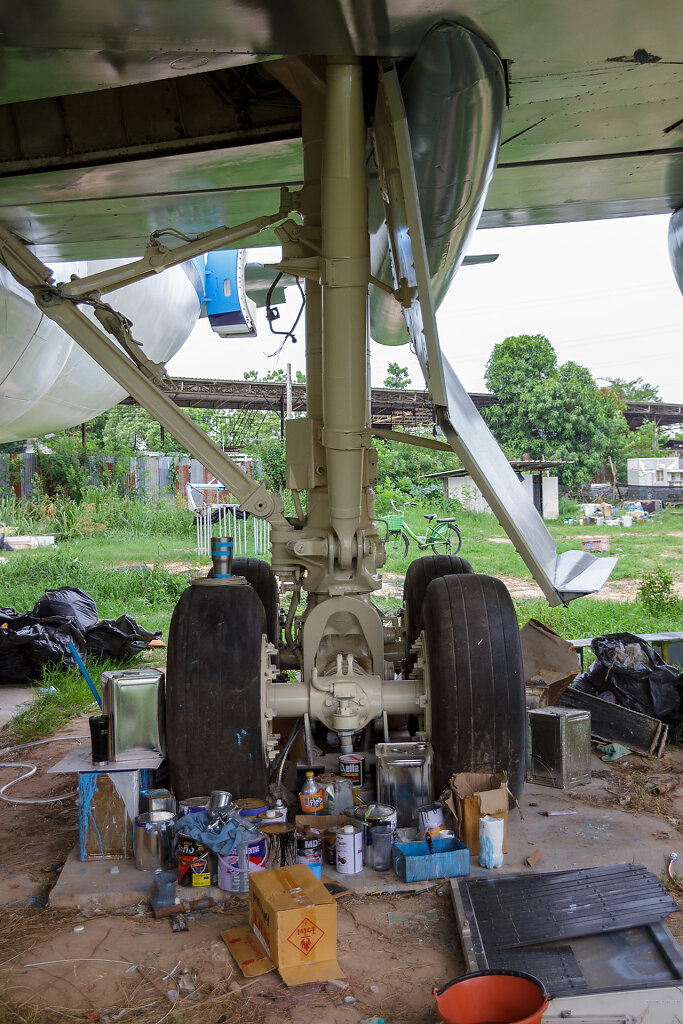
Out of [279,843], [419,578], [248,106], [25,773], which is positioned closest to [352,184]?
[248,106]

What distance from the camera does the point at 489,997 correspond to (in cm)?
212

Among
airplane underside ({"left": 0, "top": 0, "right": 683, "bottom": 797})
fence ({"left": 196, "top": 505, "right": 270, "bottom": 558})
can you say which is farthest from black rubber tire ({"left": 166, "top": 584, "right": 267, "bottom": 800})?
fence ({"left": 196, "top": 505, "right": 270, "bottom": 558})

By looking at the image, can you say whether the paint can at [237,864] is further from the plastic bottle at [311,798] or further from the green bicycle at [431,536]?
the green bicycle at [431,536]

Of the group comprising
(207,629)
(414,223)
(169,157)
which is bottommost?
(207,629)

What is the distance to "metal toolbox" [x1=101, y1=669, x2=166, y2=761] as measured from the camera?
3518mm

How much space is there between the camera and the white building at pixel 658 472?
2711 centimetres

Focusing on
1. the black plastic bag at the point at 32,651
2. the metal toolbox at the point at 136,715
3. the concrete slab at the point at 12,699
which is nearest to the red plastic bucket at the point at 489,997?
the metal toolbox at the point at 136,715

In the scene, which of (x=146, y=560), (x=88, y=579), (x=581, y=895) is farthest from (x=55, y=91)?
(x=146, y=560)

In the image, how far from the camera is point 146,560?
46.5ft

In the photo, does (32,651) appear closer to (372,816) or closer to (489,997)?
(372,816)

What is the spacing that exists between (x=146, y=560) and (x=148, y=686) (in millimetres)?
10910

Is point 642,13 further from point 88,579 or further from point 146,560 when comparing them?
point 146,560

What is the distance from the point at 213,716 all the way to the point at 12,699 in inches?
137

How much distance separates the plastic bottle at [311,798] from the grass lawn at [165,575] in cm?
249
